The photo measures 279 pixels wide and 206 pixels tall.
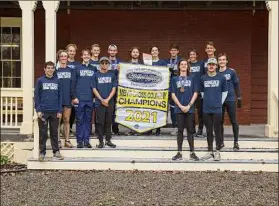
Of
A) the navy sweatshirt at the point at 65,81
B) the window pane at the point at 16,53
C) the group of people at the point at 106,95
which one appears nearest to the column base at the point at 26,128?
the group of people at the point at 106,95

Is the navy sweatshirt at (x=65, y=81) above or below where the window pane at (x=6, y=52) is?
below

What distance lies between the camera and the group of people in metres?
10.2

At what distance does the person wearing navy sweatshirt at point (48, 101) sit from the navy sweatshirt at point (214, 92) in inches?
111

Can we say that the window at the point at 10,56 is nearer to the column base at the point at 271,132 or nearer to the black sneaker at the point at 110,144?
the black sneaker at the point at 110,144

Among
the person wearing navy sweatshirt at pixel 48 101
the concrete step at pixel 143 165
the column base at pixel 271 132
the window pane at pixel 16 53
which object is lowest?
the concrete step at pixel 143 165

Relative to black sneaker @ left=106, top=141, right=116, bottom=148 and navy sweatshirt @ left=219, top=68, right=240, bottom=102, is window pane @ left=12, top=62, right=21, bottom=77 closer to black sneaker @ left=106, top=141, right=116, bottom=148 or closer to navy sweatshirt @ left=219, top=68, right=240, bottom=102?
black sneaker @ left=106, top=141, right=116, bottom=148


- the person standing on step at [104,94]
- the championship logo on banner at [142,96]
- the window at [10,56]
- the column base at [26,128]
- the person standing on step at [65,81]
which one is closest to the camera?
the person standing on step at [65,81]

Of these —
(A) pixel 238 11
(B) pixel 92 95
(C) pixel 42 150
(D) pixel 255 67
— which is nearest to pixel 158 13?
(A) pixel 238 11

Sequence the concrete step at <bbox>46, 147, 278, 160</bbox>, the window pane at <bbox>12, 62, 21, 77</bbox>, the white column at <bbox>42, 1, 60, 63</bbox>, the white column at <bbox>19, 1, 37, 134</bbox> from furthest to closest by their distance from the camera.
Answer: the window pane at <bbox>12, 62, 21, 77</bbox> → the white column at <bbox>19, 1, 37, 134</bbox> → the white column at <bbox>42, 1, 60, 63</bbox> → the concrete step at <bbox>46, 147, 278, 160</bbox>

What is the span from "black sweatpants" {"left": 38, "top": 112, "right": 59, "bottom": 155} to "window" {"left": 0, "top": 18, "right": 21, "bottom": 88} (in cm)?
626

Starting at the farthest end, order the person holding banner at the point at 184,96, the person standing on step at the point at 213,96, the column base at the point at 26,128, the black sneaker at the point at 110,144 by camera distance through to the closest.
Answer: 1. the column base at the point at 26,128
2. the black sneaker at the point at 110,144
3. the person holding banner at the point at 184,96
4. the person standing on step at the point at 213,96

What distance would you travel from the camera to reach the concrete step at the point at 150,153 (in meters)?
10.9

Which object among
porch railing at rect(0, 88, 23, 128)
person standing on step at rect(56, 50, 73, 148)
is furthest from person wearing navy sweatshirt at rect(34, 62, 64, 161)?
porch railing at rect(0, 88, 23, 128)

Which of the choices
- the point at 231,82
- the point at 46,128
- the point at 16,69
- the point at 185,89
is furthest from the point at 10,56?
the point at 231,82
